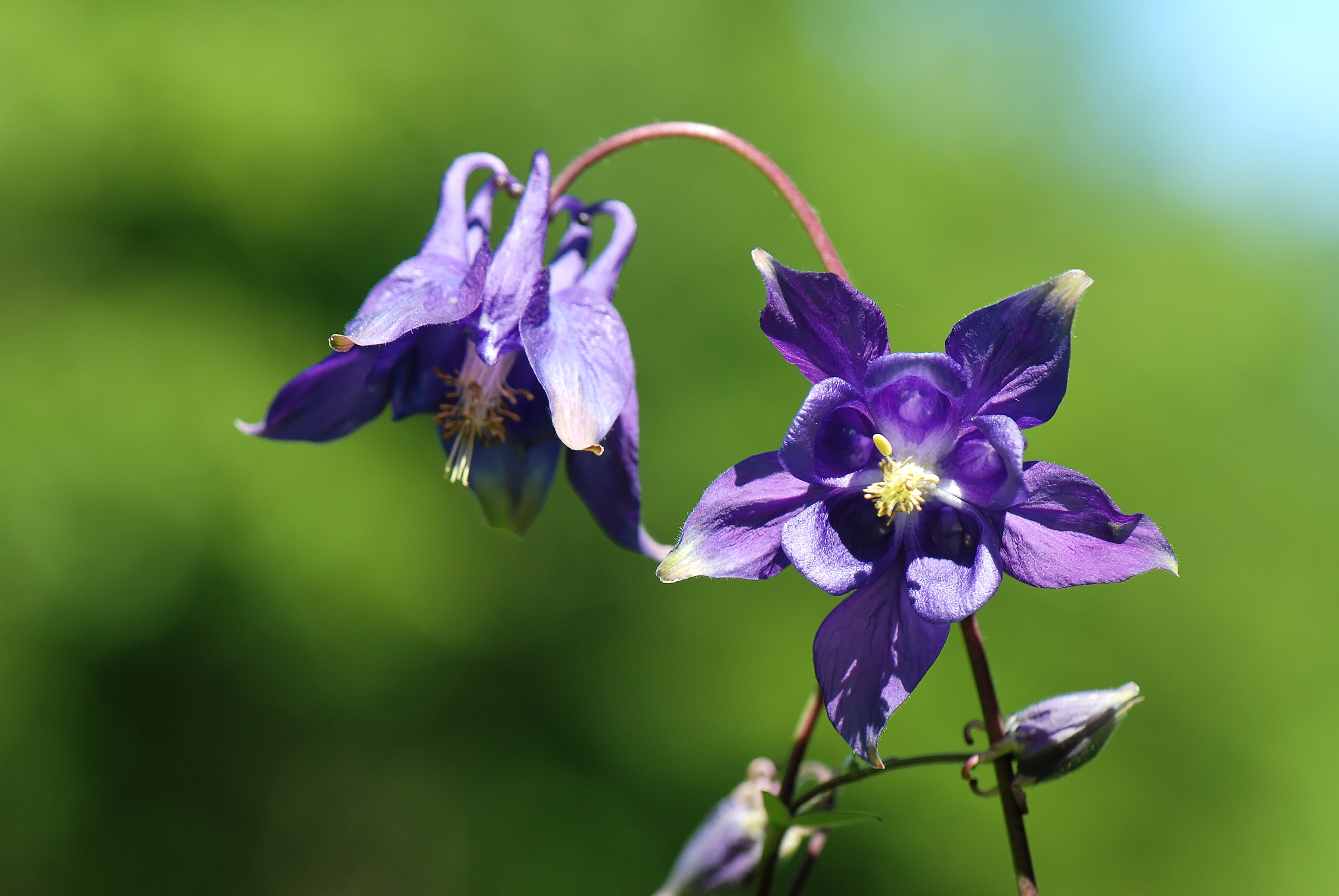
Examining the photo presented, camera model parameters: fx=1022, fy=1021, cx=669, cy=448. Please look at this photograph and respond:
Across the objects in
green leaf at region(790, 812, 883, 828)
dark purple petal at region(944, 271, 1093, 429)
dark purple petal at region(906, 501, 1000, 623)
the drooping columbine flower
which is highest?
dark purple petal at region(944, 271, 1093, 429)

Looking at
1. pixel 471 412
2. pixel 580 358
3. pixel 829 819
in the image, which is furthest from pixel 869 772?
pixel 471 412

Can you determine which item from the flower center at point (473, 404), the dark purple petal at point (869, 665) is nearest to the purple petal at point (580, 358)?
the flower center at point (473, 404)

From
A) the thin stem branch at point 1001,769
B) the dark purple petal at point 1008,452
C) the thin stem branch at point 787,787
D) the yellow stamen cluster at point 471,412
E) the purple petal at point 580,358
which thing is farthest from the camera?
the yellow stamen cluster at point 471,412

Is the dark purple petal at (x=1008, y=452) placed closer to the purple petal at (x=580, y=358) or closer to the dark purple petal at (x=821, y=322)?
the dark purple petal at (x=821, y=322)

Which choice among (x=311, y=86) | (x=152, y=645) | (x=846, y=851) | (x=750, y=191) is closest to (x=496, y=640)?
(x=152, y=645)

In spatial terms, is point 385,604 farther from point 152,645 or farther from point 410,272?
point 410,272

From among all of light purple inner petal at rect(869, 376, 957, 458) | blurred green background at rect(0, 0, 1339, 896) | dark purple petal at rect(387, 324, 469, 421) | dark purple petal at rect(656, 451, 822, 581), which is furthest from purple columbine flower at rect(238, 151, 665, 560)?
blurred green background at rect(0, 0, 1339, 896)

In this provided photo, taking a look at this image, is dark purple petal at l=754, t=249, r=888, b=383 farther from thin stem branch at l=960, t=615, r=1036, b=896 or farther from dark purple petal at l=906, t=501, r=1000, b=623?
thin stem branch at l=960, t=615, r=1036, b=896
